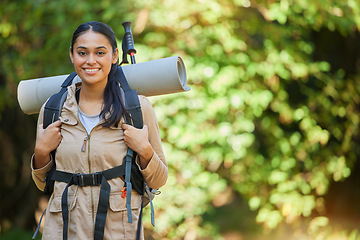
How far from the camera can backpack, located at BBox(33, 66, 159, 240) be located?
205 centimetres

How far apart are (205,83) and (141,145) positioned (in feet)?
7.93

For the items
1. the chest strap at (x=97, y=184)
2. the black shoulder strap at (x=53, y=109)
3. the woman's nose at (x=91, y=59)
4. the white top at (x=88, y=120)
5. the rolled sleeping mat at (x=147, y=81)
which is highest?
the woman's nose at (x=91, y=59)

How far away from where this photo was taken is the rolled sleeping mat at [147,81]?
7.40ft

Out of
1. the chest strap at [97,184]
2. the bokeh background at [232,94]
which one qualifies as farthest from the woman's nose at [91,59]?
the bokeh background at [232,94]

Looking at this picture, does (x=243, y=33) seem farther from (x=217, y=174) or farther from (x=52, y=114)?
(x=52, y=114)

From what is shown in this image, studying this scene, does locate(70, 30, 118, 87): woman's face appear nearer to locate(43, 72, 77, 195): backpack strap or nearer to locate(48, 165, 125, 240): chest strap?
locate(43, 72, 77, 195): backpack strap

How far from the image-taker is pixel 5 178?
7316mm

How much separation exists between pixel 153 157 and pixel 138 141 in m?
0.09

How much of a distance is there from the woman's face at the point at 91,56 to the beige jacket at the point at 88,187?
6.0 inches

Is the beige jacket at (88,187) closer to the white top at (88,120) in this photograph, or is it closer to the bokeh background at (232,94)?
the white top at (88,120)

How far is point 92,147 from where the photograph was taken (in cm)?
208

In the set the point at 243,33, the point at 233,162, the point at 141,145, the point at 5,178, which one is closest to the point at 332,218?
the point at 233,162

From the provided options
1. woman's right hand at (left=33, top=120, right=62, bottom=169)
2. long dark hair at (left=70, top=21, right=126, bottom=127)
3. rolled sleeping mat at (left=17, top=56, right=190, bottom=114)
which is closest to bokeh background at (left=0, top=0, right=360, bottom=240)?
rolled sleeping mat at (left=17, top=56, right=190, bottom=114)

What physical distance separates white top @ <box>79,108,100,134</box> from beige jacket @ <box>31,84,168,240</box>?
0.09 ft
